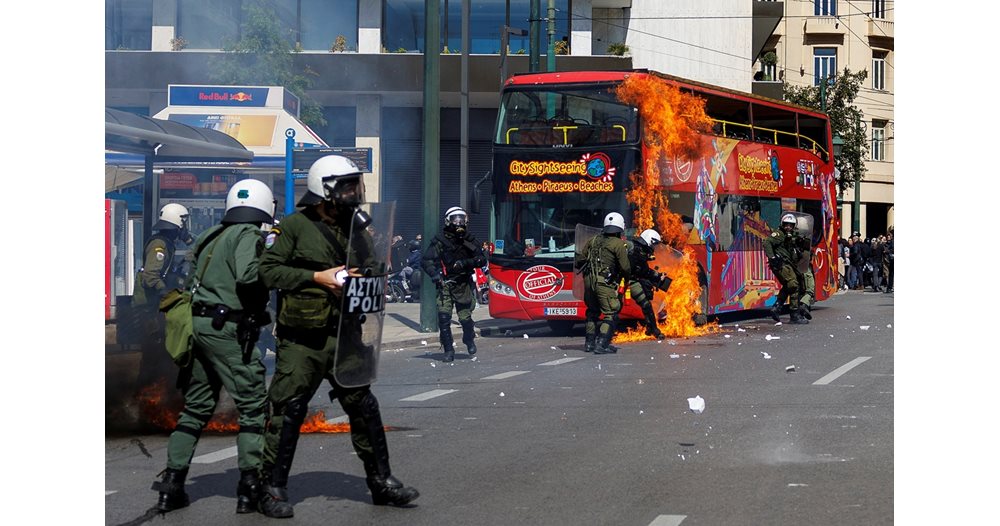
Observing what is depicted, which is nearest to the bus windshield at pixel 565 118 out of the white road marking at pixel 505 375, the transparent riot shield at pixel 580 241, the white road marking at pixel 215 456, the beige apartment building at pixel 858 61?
the transparent riot shield at pixel 580 241

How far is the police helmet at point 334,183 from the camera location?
6.30 meters

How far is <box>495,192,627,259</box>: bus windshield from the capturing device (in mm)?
17516

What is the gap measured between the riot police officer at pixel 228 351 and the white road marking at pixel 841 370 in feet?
21.7

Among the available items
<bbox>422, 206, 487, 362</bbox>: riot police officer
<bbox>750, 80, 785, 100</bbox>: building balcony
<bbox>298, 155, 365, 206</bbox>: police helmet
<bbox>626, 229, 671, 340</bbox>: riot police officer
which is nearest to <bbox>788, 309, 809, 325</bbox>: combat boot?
<bbox>626, 229, 671, 340</bbox>: riot police officer

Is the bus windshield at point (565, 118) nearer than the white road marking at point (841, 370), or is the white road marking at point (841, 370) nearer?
the white road marking at point (841, 370)

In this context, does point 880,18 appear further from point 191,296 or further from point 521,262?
point 191,296

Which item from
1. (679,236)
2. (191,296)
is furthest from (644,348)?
(191,296)

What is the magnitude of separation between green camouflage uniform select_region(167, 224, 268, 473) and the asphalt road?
1.18 feet

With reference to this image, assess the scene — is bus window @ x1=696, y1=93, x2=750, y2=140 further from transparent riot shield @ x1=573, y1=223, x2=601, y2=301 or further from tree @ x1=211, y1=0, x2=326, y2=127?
tree @ x1=211, y1=0, x2=326, y2=127

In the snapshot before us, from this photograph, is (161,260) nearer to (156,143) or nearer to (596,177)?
(156,143)

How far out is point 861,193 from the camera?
125 ft

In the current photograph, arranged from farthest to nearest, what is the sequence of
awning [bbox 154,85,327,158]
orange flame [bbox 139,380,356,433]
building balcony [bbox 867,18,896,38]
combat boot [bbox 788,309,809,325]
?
building balcony [bbox 867,18,896,38]
combat boot [bbox 788,309,809,325]
awning [bbox 154,85,327,158]
orange flame [bbox 139,380,356,433]

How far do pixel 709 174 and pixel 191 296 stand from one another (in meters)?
13.3

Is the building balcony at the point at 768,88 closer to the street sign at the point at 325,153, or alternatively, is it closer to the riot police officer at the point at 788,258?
the riot police officer at the point at 788,258
